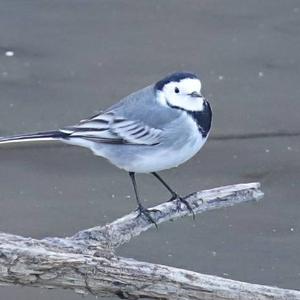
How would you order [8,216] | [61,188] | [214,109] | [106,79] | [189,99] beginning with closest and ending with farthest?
[189,99], [8,216], [61,188], [214,109], [106,79]

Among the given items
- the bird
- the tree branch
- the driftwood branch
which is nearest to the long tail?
the bird

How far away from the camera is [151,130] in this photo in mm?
4719

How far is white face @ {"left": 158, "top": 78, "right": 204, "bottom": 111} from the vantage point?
15.3 ft


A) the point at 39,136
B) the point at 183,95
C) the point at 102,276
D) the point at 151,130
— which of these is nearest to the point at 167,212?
the point at 151,130

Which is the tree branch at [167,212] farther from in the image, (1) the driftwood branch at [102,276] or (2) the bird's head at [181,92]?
(2) the bird's head at [181,92]

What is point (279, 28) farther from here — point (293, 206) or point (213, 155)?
point (293, 206)

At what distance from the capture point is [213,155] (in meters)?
6.87

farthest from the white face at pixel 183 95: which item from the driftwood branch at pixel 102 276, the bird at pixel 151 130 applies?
the driftwood branch at pixel 102 276

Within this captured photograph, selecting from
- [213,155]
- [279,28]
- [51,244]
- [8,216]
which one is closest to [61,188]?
[8,216]

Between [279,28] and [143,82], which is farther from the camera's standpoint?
[279,28]

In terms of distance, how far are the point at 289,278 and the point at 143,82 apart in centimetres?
275

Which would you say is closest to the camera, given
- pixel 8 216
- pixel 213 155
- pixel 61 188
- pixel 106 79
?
pixel 8 216

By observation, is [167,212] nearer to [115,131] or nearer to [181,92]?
[115,131]

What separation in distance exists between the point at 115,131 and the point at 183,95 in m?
0.33
